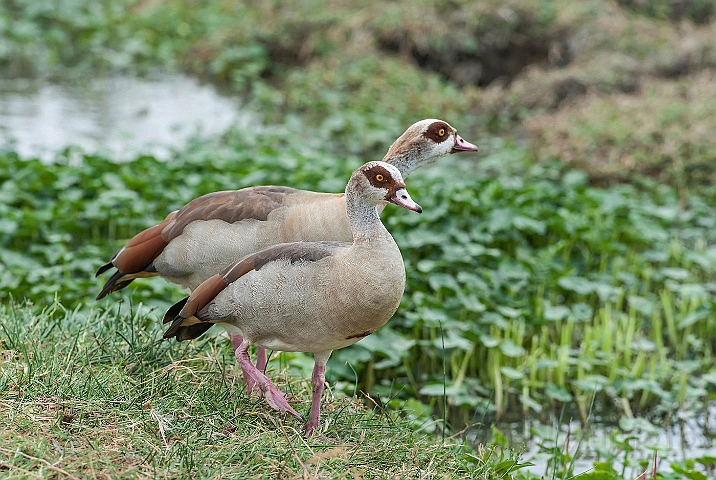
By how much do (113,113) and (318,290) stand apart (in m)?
7.84

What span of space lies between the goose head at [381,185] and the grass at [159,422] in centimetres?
91

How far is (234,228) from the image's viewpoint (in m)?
4.02

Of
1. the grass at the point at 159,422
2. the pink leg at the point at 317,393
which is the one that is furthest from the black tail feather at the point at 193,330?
the pink leg at the point at 317,393

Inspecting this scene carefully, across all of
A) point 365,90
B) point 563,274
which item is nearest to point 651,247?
point 563,274

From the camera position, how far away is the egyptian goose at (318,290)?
11.0 feet

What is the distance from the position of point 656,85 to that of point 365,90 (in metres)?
3.22

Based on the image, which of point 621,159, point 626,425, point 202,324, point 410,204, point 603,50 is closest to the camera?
point 410,204

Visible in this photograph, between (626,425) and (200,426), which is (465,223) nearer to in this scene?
(626,425)

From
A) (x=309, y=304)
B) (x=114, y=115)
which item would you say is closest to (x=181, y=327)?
(x=309, y=304)

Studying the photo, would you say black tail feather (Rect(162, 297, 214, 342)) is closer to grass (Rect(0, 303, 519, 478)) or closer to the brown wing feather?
grass (Rect(0, 303, 519, 478))

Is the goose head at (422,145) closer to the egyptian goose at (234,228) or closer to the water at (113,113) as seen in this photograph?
the egyptian goose at (234,228)

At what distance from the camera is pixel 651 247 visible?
691cm

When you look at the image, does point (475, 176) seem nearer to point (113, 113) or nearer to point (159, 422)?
point (113, 113)

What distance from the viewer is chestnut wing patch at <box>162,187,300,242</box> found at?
13.2 ft
